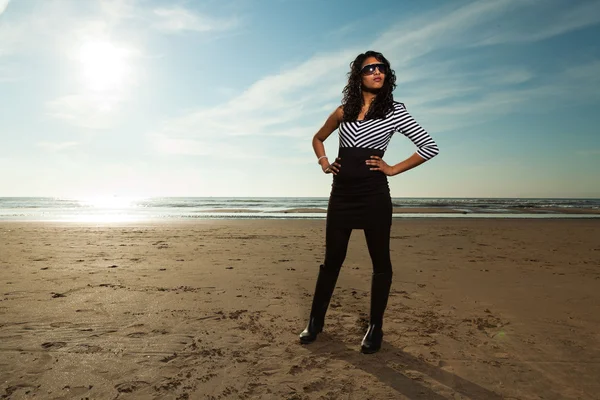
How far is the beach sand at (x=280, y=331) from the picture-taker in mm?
2676

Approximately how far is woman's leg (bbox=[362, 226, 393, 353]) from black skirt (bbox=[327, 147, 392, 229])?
91mm

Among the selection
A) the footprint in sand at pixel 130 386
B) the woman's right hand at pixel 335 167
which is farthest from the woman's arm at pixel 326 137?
the footprint in sand at pixel 130 386

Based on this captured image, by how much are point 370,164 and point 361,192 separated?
248mm

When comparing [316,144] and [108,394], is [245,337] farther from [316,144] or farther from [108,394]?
[316,144]

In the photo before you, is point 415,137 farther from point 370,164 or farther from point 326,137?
point 326,137

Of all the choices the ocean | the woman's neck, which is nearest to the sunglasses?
the woman's neck

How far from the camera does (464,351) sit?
330cm

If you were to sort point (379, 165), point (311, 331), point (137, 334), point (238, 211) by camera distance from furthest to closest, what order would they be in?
point (238, 211), point (137, 334), point (311, 331), point (379, 165)

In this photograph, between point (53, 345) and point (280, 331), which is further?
point (280, 331)

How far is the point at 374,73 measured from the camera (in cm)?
327

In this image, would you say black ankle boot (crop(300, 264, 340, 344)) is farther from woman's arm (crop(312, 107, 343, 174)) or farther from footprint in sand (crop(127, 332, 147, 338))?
footprint in sand (crop(127, 332, 147, 338))

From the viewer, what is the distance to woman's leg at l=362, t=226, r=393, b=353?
3297 millimetres

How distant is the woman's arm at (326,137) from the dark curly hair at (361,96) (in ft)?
0.39

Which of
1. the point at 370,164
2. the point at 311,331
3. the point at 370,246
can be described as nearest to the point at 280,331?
the point at 311,331
